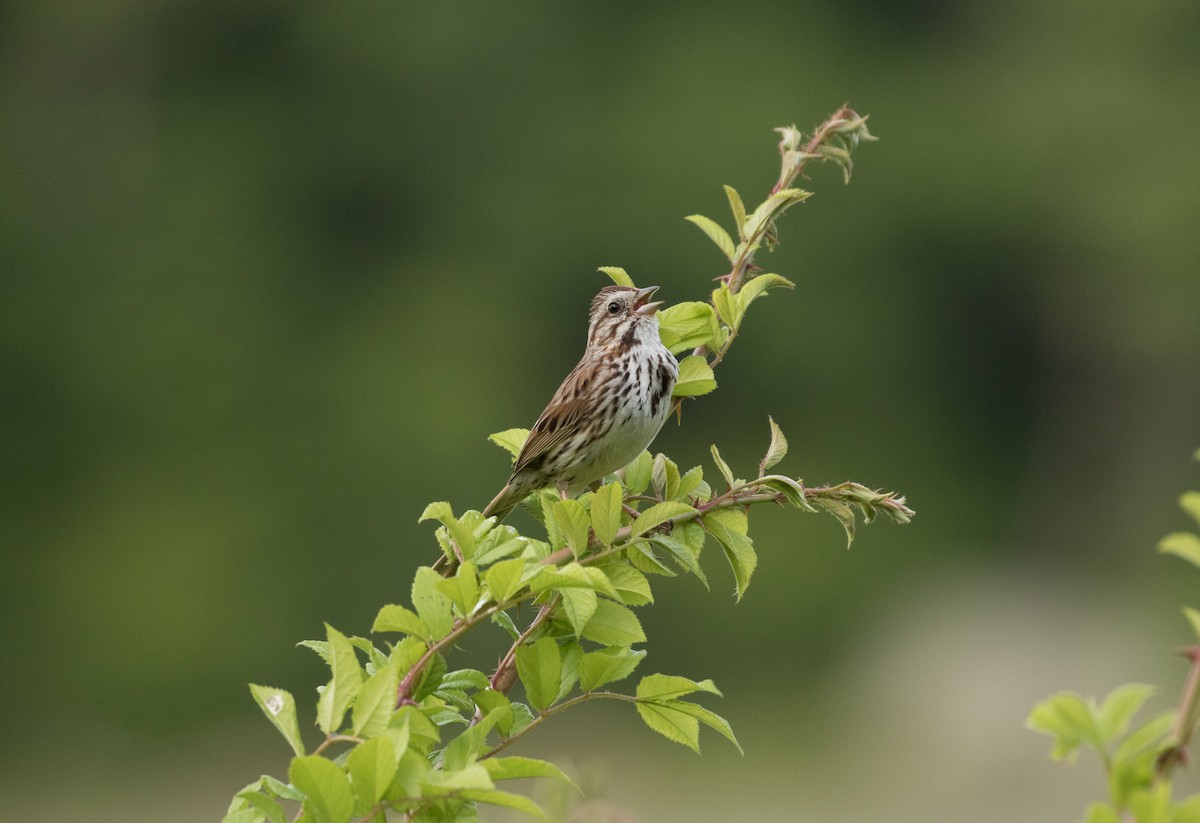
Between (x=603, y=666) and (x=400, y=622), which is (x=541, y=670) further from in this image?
(x=400, y=622)

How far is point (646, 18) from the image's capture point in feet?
76.6

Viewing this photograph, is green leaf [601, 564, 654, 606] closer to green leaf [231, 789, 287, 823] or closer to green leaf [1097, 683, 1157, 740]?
green leaf [231, 789, 287, 823]

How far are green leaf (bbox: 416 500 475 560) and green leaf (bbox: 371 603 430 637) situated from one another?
185 mm

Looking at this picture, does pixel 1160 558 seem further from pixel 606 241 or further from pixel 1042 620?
pixel 606 241

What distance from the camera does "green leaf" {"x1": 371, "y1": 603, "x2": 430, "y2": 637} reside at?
7.55 feet

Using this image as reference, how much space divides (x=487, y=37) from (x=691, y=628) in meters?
7.46

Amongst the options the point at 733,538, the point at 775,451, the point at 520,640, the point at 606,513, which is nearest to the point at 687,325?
the point at 775,451

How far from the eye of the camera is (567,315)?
2077cm

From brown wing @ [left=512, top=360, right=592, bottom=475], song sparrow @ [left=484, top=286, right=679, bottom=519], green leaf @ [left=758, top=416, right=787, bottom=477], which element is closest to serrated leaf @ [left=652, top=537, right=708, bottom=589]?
green leaf @ [left=758, top=416, right=787, bottom=477]

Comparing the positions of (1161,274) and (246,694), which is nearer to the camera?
(246,694)

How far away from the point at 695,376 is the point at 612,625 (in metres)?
0.91

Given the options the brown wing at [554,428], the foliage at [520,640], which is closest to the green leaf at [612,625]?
the foliage at [520,640]

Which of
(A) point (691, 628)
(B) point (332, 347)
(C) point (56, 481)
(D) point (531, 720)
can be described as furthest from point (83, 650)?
(D) point (531, 720)

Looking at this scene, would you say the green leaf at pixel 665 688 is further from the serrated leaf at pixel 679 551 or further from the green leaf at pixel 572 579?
the green leaf at pixel 572 579
